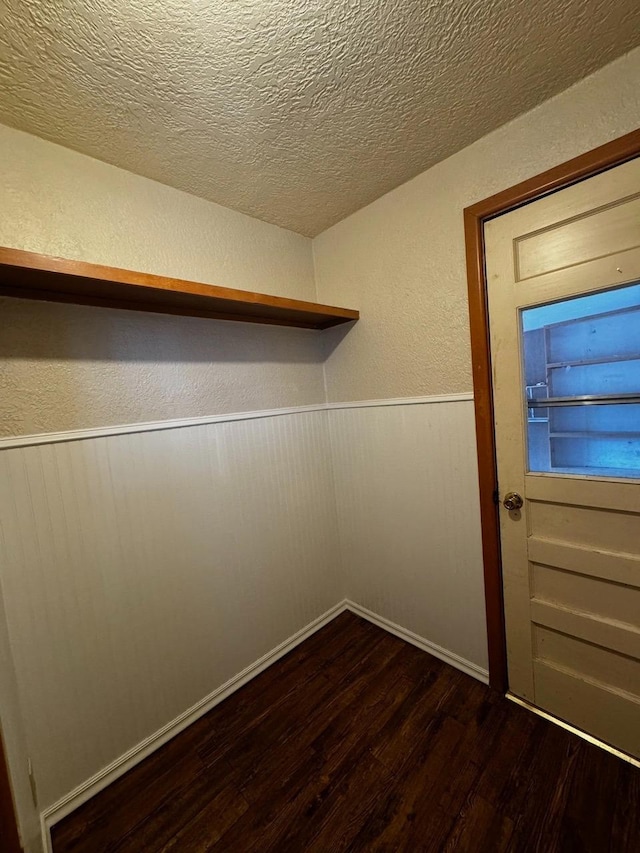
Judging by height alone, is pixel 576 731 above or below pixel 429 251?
below

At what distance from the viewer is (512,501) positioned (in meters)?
1.38

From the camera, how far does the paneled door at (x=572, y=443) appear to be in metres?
1.12

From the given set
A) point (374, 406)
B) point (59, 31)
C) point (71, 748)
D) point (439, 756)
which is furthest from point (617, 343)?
point (71, 748)

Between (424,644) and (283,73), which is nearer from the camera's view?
(283,73)

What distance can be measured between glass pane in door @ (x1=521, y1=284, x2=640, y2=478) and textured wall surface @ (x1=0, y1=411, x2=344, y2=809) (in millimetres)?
1208

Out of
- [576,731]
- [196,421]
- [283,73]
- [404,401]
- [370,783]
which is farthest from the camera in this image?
[404,401]

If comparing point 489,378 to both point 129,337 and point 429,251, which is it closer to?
point 429,251

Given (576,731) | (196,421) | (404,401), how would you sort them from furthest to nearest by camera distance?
(404,401) < (196,421) < (576,731)

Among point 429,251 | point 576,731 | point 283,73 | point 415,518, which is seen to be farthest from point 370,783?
point 283,73

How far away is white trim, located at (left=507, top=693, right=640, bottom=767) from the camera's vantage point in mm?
1192

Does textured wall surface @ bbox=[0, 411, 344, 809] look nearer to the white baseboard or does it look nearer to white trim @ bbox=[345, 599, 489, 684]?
the white baseboard

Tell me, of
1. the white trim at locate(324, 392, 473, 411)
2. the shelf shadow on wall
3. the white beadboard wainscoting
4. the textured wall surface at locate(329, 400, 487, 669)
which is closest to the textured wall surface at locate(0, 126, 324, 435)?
the shelf shadow on wall

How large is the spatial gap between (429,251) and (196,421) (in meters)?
1.35

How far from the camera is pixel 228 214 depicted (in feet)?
5.41
